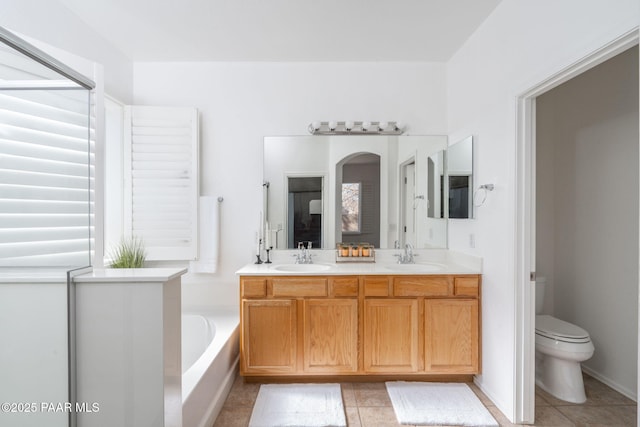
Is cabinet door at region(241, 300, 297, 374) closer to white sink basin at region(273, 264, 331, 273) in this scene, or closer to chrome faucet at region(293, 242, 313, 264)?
white sink basin at region(273, 264, 331, 273)

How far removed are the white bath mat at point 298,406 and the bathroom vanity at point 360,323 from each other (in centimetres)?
11

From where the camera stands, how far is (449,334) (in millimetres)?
2422

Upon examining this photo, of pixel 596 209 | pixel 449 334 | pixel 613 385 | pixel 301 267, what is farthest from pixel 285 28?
pixel 613 385

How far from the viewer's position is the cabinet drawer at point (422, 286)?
7.97ft

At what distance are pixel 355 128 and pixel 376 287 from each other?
136 centimetres

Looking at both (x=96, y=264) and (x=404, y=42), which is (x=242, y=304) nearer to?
(x=96, y=264)

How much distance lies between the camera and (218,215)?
2.91m

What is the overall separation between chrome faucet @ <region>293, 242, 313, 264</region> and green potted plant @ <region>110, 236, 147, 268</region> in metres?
1.22

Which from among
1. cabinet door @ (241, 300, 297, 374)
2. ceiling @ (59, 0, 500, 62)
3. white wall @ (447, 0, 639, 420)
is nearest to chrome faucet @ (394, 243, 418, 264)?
white wall @ (447, 0, 639, 420)

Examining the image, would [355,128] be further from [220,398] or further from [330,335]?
[220,398]

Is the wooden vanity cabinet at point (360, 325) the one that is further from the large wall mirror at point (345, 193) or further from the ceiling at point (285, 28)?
the ceiling at point (285, 28)

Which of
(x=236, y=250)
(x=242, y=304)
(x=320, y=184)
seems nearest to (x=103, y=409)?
(x=242, y=304)

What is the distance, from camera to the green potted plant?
2506 millimetres

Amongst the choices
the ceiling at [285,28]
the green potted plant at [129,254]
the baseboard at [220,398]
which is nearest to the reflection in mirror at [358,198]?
the ceiling at [285,28]
